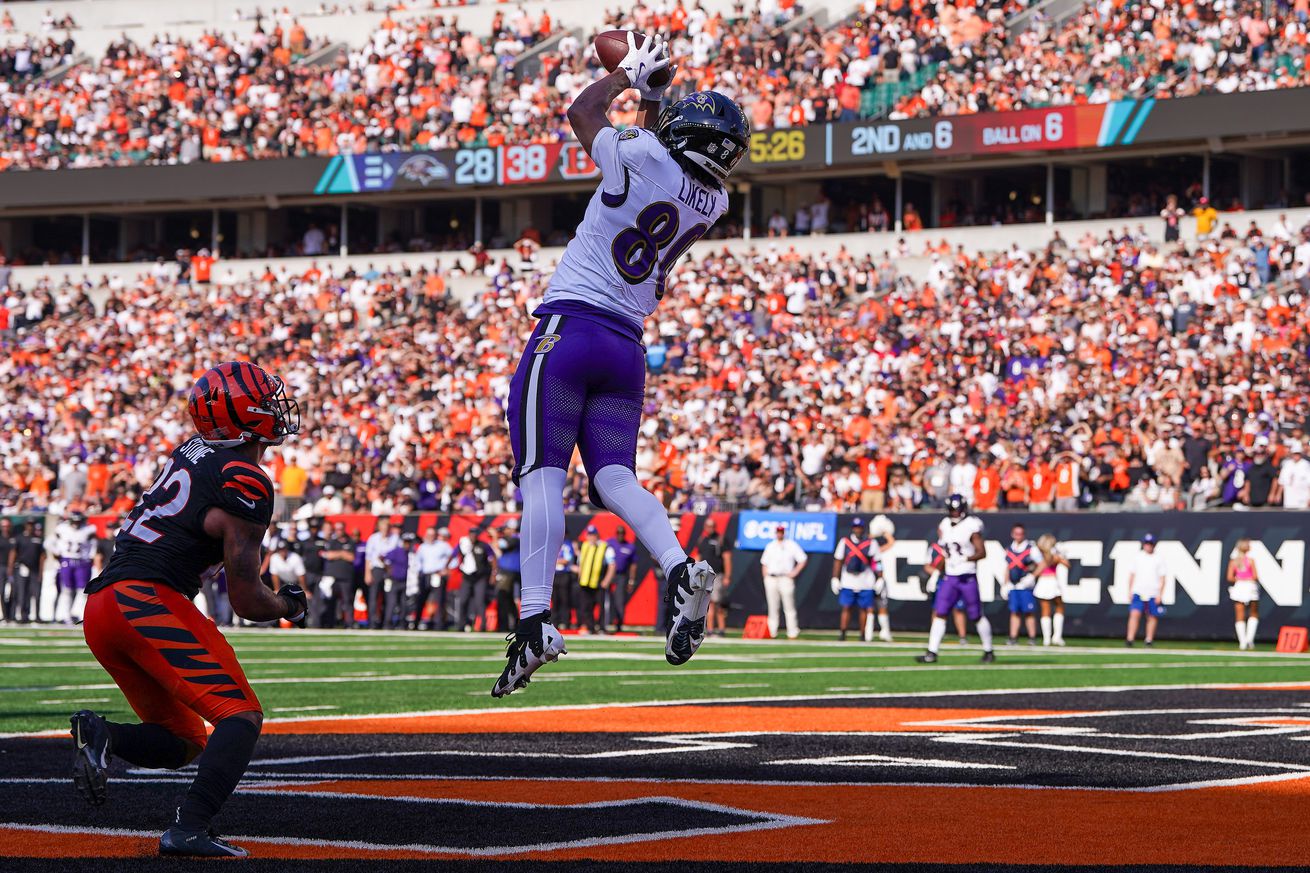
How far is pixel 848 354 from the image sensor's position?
32.4m

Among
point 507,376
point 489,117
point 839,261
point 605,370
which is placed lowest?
point 605,370

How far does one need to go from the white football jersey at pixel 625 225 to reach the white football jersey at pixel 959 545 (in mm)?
14049

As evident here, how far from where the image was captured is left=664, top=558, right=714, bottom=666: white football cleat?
658 centimetres

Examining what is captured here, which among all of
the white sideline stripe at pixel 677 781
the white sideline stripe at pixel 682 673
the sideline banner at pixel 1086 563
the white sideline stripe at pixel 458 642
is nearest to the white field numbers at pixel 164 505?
the white sideline stripe at pixel 677 781

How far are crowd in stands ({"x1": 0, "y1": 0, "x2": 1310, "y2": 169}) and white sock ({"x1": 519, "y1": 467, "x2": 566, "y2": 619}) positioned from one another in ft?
102

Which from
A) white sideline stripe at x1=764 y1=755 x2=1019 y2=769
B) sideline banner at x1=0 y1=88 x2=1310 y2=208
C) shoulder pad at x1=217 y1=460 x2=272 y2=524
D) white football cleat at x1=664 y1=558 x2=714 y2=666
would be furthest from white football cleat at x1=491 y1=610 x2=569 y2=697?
sideline banner at x1=0 y1=88 x2=1310 y2=208

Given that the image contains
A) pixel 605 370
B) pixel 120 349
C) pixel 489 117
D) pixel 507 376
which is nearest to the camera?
pixel 605 370

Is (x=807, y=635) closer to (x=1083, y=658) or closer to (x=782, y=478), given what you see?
(x=782, y=478)

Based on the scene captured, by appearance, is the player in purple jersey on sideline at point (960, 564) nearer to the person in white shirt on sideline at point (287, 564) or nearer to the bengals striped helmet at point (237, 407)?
the person in white shirt on sideline at point (287, 564)

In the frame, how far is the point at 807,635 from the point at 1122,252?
10007 millimetres

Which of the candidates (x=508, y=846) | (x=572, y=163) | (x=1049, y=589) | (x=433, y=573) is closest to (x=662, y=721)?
(x=508, y=846)

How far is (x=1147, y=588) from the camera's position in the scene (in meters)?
24.2

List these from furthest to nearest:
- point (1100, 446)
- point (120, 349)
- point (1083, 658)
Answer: point (120, 349)
point (1100, 446)
point (1083, 658)

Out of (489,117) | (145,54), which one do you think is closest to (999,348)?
(489,117)
